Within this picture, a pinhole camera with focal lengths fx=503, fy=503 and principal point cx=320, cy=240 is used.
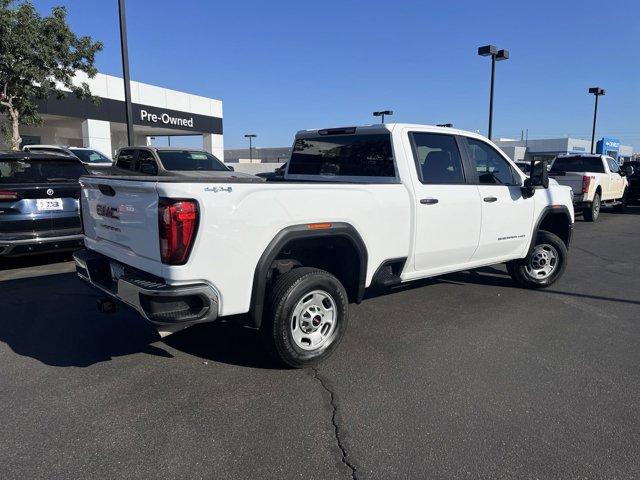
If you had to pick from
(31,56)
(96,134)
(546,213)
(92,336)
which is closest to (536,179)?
(546,213)

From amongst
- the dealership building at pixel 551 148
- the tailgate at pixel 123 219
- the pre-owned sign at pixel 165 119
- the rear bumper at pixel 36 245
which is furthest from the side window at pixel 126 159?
the dealership building at pixel 551 148

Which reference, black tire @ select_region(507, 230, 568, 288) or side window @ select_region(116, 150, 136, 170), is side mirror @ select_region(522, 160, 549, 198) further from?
side window @ select_region(116, 150, 136, 170)

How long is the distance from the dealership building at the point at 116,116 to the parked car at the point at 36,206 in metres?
15.5

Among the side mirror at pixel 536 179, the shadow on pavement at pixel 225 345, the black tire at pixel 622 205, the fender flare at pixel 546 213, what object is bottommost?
the shadow on pavement at pixel 225 345

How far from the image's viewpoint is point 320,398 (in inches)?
139

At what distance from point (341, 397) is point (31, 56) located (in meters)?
13.1

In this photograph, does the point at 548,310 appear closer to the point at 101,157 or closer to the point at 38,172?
the point at 38,172

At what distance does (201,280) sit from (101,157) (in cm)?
1543

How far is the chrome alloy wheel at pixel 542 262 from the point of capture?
6410 millimetres

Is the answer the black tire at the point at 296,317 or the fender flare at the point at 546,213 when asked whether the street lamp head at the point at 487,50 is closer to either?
the fender flare at the point at 546,213

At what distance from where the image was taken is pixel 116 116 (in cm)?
2522

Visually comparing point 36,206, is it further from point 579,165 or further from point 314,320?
point 579,165

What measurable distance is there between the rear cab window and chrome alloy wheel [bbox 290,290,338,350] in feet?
4.66

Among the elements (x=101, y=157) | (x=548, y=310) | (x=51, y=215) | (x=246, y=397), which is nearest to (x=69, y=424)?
(x=246, y=397)
